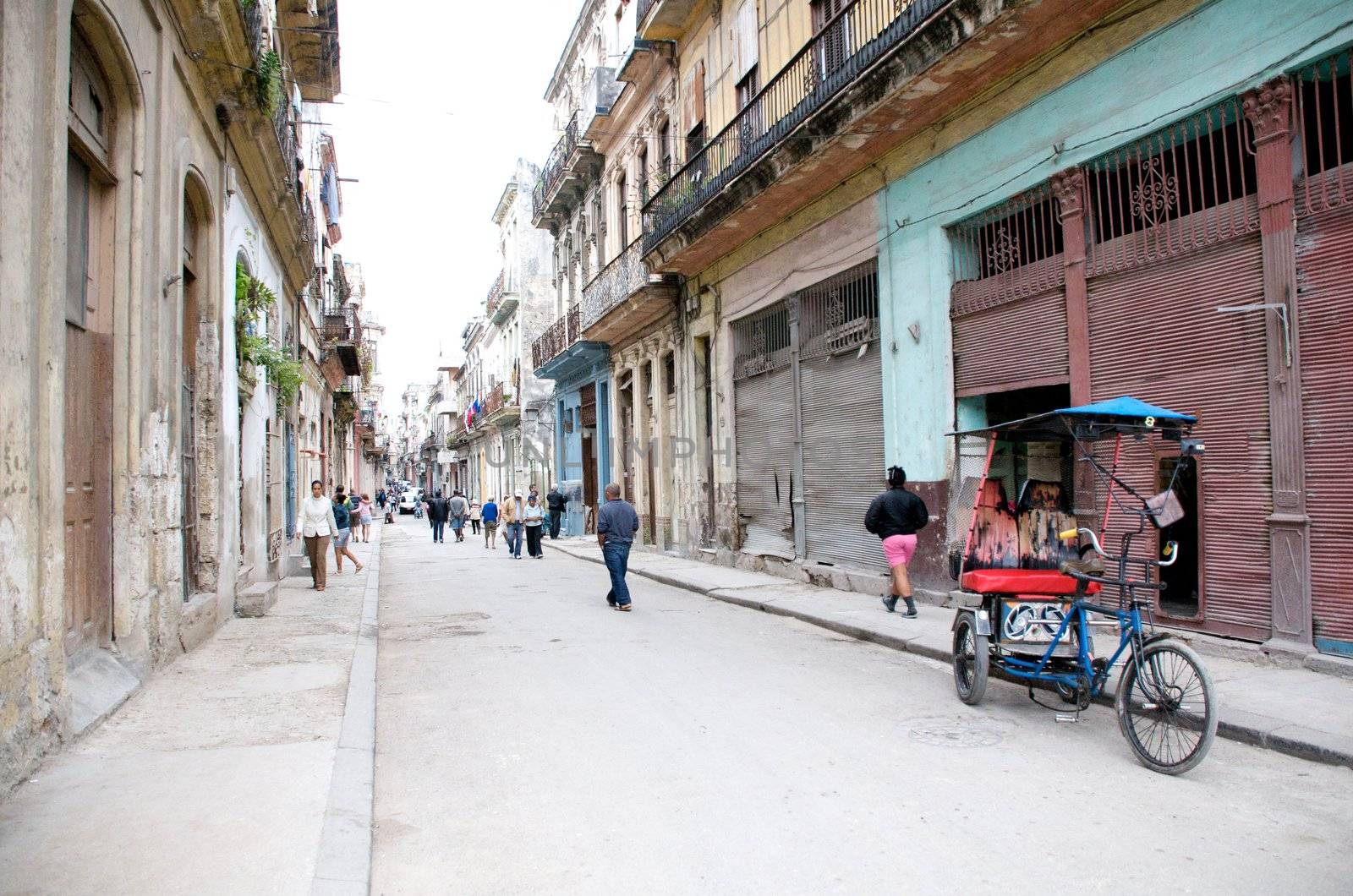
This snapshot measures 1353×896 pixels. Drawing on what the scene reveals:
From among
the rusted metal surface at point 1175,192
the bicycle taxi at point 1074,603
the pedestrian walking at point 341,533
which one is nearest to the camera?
the bicycle taxi at point 1074,603

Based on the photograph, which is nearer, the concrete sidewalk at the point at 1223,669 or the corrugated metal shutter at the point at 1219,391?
the concrete sidewalk at the point at 1223,669

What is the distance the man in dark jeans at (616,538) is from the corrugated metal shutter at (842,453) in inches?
125

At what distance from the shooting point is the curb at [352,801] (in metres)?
3.62

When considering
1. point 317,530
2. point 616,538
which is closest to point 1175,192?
point 616,538

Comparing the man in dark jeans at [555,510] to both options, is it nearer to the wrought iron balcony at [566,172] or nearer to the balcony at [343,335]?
the balcony at [343,335]

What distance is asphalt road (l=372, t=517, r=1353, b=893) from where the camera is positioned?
3.73 meters

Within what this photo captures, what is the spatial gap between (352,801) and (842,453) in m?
10.3

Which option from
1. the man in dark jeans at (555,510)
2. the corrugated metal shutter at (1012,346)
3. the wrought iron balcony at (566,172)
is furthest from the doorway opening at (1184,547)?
the man in dark jeans at (555,510)

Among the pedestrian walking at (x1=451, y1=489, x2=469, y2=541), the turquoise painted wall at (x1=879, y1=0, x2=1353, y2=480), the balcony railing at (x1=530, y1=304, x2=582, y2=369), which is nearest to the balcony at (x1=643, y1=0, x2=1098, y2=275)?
the turquoise painted wall at (x1=879, y1=0, x2=1353, y2=480)

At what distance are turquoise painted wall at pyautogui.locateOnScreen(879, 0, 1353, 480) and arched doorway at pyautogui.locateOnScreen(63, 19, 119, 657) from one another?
27.5 feet

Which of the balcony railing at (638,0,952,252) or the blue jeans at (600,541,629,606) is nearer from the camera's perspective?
the balcony railing at (638,0,952,252)

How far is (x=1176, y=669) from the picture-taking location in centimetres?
498

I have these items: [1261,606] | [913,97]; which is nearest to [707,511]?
[913,97]

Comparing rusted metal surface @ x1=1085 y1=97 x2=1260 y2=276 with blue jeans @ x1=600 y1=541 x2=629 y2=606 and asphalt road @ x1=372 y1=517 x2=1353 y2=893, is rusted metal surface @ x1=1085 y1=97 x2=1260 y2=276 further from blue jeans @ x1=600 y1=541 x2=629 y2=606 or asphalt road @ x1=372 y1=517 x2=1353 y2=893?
blue jeans @ x1=600 y1=541 x2=629 y2=606
